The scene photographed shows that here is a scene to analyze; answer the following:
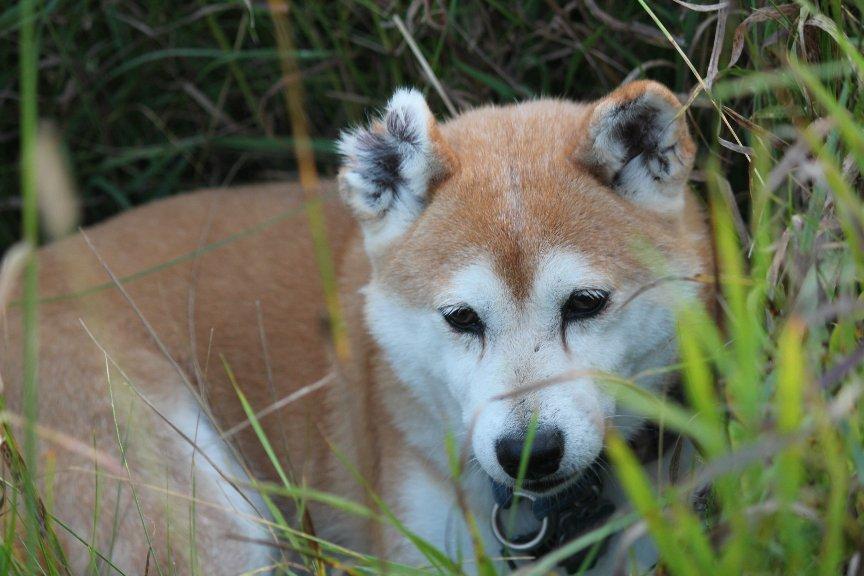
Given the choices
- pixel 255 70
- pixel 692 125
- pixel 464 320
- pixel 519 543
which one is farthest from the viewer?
pixel 255 70

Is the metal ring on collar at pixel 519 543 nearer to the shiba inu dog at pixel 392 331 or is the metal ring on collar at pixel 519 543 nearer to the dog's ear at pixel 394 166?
the shiba inu dog at pixel 392 331

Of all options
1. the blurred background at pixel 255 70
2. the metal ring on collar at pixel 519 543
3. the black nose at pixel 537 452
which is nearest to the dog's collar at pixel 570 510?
the metal ring on collar at pixel 519 543

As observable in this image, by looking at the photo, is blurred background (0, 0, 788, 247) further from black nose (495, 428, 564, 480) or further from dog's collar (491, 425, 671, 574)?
black nose (495, 428, 564, 480)

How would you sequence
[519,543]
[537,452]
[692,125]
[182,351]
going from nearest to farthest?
[537,452] < [519,543] < [692,125] < [182,351]

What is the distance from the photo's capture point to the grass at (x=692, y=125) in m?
1.64

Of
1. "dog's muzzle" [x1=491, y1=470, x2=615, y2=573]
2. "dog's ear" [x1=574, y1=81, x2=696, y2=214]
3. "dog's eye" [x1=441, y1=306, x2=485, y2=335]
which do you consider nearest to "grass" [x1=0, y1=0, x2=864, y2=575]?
"dog's ear" [x1=574, y1=81, x2=696, y2=214]

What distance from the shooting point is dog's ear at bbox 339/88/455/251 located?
254 centimetres

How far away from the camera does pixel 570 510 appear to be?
2.61m

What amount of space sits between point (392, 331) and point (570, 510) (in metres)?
0.67

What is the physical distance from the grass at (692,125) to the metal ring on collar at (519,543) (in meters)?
0.29

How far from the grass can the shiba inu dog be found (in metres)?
0.15

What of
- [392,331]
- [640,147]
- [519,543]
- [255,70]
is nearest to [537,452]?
[519,543]

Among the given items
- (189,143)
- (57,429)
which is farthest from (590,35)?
(57,429)

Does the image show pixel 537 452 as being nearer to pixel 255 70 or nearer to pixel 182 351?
pixel 182 351
